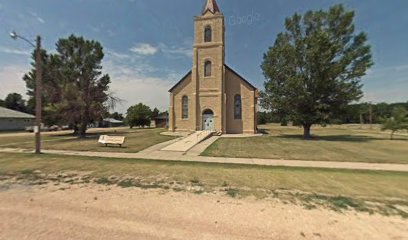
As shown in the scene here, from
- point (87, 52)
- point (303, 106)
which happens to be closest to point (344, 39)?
point (303, 106)

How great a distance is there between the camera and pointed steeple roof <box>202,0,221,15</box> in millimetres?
30584

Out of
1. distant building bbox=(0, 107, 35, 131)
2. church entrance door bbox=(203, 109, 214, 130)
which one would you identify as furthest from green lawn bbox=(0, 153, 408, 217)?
distant building bbox=(0, 107, 35, 131)

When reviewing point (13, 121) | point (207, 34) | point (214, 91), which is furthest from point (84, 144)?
point (13, 121)

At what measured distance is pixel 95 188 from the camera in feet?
19.6

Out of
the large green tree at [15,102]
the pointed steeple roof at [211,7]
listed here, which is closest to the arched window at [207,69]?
the pointed steeple roof at [211,7]

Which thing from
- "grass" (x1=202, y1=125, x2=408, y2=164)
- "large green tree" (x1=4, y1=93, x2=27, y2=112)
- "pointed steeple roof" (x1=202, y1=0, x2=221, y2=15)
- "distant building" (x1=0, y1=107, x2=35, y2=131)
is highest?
"pointed steeple roof" (x1=202, y1=0, x2=221, y2=15)

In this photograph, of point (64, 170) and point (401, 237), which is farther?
point (64, 170)

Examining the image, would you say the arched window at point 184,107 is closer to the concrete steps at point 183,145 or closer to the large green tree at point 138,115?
the concrete steps at point 183,145

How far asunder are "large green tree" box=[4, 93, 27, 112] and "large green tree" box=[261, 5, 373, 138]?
76.6 m

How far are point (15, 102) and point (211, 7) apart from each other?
230 ft

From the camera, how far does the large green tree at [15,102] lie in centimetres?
6481

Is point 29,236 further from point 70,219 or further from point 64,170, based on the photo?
point 64,170

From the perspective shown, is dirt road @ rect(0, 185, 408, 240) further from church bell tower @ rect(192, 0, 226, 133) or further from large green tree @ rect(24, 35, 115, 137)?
church bell tower @ rect(192, 0, 226, 133)

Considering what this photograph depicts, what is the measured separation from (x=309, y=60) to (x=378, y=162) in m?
14.4
